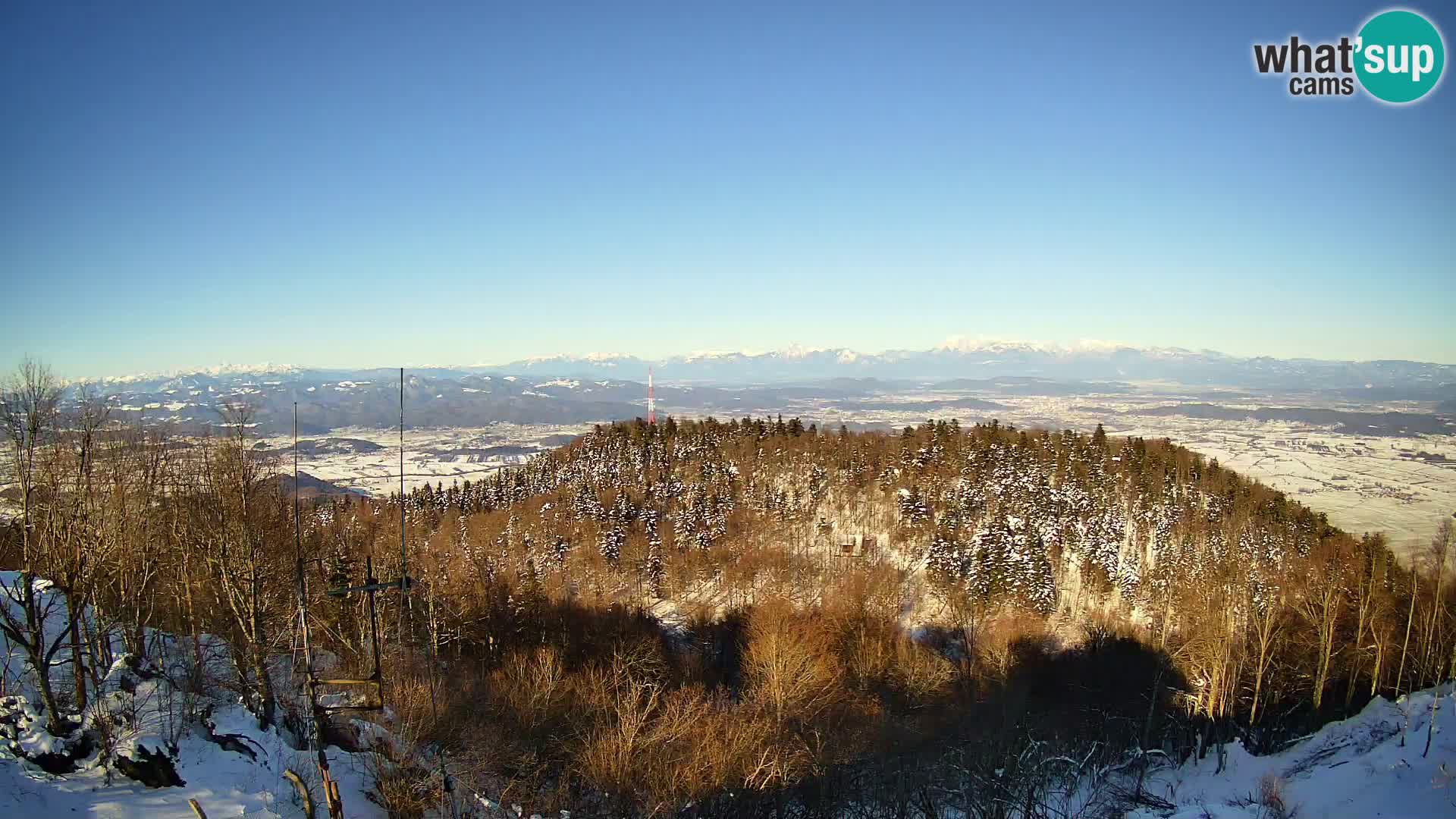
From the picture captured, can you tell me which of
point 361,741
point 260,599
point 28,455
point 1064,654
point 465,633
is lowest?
point 1064,654

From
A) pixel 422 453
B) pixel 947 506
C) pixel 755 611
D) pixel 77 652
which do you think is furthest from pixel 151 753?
pixel 422 453

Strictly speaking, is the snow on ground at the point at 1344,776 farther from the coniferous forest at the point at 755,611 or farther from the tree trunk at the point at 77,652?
the tree trunk at the point at 77,652

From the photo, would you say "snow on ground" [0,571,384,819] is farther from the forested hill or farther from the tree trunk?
the forested hill

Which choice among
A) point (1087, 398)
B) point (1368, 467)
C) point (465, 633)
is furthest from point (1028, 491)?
point (1087, 398)

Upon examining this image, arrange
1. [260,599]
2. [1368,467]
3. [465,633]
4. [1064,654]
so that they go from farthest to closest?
[1368,467] → [1064,654] → [465,633] → [260,599]

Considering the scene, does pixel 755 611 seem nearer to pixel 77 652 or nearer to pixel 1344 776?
pixel 1344 776

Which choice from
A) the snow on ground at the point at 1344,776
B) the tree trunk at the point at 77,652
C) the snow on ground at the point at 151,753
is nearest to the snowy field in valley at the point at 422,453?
the snow on ground at the point at 151,753

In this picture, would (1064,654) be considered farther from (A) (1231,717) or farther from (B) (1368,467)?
(B) (1368,467)
